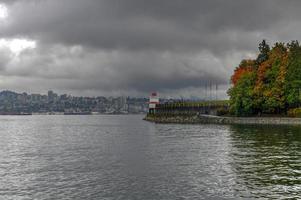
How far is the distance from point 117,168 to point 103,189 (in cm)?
902

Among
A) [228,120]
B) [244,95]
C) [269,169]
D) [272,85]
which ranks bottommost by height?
[269,169]

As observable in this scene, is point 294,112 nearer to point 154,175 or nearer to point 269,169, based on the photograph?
point 269,169

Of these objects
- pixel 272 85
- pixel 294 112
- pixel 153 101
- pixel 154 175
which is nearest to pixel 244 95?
pixel 272 85

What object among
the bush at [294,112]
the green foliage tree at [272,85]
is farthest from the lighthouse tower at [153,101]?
the bush at [294,112]

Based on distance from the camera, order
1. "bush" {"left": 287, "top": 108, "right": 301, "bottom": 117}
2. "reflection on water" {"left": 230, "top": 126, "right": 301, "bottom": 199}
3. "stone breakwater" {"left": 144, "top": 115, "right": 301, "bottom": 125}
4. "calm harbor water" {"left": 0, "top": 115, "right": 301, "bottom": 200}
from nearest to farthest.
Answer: "calm harbor water" {"left": 0, "top": 115, "right": 301, "bottom": 200} → "reflection on water" {"left": 230, "top": 126, "right": 301, "bottom": 199} → "stone breakwater" {"left": 144, "top": 115, "right": 301, "bottom": 125} → "bush" {"left": 287, "top": 108, "right": 301, "bottom": 117}

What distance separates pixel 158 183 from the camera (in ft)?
91.5

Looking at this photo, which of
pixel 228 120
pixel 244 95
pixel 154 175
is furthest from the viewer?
pixel 228 120

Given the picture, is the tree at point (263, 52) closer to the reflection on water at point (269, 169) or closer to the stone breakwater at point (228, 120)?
the stone breakwater at point (228, 120)

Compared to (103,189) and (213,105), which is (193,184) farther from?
(213,105)

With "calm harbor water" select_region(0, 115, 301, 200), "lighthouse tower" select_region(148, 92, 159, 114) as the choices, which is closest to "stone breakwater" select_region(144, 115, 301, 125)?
"lighthouse tower" select_region(148, 92, 159, 114)

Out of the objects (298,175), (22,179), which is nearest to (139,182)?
(22,179)

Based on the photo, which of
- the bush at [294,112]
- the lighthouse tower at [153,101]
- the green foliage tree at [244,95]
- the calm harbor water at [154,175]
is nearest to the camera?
the calm harbor water at [154,175]

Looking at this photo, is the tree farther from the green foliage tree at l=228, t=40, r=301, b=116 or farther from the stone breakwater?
the stone breakwater

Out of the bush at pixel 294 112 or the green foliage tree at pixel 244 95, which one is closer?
the bush at pixel 294 112
